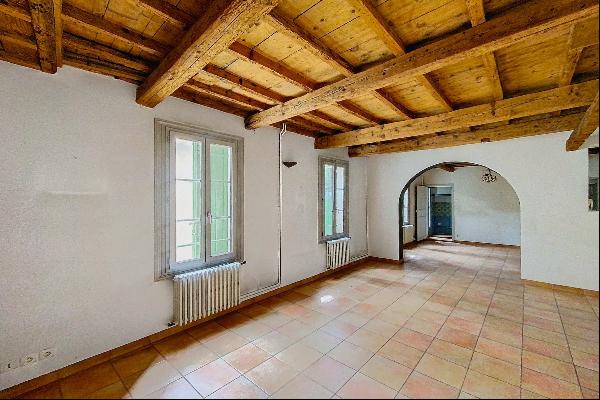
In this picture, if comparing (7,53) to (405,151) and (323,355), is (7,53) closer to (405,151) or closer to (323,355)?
(323,355)

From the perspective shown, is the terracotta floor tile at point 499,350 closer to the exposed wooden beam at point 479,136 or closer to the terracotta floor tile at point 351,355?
the terracotta floor tile at point 351,355

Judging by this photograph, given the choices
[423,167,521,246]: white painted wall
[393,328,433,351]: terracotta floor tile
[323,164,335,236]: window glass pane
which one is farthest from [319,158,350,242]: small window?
[423,167,521,246]: white painted wall

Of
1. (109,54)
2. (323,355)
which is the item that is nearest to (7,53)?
(109,54)

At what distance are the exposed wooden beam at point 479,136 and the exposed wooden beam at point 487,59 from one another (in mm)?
1597

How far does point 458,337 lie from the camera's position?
2.93 m

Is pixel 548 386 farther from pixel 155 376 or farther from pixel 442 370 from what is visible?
pixel 155 376

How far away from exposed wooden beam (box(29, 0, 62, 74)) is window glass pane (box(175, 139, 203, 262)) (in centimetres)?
124

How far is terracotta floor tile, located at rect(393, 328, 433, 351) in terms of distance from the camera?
9.07ft

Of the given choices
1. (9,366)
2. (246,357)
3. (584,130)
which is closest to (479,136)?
(584,130)

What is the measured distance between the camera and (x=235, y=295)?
11.7 ft

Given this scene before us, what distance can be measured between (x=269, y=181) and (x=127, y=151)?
2.01 m

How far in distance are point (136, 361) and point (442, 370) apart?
9.46 ft

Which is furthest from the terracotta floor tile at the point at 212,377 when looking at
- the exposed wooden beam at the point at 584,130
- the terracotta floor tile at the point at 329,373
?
the exposed wooden beam at the point at 584,130

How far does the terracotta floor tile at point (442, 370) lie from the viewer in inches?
85.7
